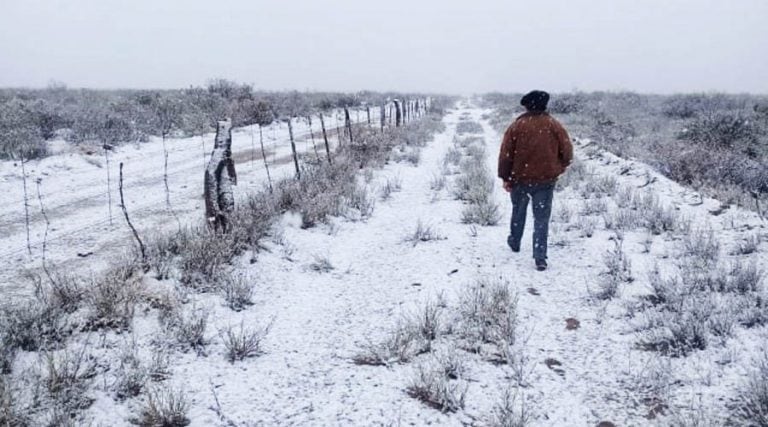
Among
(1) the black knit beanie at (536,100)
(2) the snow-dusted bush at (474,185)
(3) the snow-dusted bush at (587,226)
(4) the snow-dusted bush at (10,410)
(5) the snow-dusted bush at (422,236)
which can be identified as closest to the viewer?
(4) the snow-dusted bush at (10,410)

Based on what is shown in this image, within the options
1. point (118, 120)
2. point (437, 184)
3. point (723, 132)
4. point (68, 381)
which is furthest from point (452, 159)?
point (118, 120)

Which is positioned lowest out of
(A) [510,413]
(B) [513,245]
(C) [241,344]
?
(A) [510,413]

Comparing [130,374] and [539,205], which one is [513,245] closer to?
[539,205]

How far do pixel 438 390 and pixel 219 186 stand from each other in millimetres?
3989

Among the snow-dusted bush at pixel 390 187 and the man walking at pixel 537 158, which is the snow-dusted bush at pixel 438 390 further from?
the snow-dusted bush at pixel 390 187

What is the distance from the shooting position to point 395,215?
27.9 ft

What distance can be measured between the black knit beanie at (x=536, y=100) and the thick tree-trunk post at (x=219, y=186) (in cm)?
372

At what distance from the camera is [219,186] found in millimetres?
6219

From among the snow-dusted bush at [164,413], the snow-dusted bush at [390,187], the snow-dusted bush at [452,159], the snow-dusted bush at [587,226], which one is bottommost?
the snow-dusted bush at [164,413]

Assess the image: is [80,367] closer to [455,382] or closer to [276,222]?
[455,382]

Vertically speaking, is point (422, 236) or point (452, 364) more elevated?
point (422, 236)

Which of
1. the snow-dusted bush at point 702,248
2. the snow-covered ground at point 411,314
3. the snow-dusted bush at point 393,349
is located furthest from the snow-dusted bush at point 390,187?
the snow-dusted bush at point 393,349

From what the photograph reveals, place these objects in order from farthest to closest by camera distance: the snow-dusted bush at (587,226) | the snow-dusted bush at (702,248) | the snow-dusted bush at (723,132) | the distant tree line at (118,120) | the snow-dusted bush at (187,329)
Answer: the snow-dusted bush at (723,132) → the distant tree line at (118,120) → the snow-dusted bush at (587,226) → the snow-dusted bush at (702,248) → the snow-dusted bush at (187,329)

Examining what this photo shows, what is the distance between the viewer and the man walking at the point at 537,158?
5.84 metres
